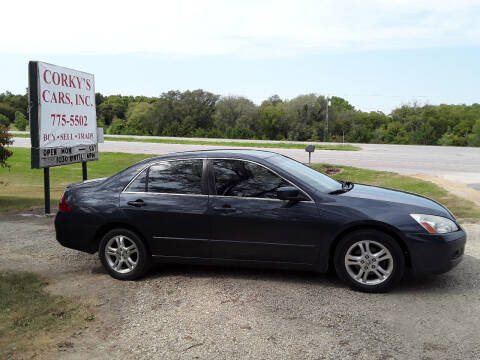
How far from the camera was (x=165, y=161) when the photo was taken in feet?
19.5

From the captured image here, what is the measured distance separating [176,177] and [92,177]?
43.4 feet

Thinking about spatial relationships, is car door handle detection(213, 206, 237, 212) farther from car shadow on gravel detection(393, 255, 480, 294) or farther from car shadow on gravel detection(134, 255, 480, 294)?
car shadow on gravel detection(393, 255, 480, 294)

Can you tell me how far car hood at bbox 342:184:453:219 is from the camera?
17.6 feet

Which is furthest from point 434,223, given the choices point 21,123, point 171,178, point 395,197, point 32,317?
point 21,123

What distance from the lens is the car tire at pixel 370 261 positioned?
5.09 meters

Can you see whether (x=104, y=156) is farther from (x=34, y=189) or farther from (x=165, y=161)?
(x=165, y=161)

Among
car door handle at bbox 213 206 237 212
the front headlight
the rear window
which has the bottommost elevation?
the front headlight

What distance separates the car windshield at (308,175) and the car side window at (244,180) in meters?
0.26

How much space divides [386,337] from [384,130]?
2134 inches

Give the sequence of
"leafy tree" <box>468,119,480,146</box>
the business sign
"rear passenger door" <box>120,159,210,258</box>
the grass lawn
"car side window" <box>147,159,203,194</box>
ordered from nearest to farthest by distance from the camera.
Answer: "rear passenger door" <box>120,159,210,258</box> → "car side window" <box>147,159,203,194</box> → the business sign → the grass lawn → "leafy tree" <box>468,119,480,146</box>

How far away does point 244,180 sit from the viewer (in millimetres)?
5586

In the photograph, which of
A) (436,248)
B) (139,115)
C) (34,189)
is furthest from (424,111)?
(436,248)

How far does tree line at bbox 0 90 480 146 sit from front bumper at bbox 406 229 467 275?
44305 millimetres

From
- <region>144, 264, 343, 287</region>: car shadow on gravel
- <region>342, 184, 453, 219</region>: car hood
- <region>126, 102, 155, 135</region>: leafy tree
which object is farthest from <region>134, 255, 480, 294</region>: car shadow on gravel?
<region>126, 102, 155, 135</region>: leafy tree
